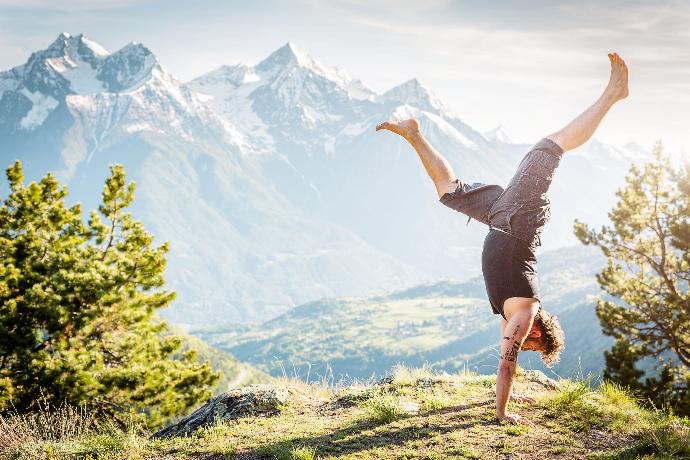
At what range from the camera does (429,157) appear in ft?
23.4

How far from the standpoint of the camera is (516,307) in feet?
20.5

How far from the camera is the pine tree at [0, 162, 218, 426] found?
14414 mm

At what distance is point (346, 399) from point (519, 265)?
12.6 feet

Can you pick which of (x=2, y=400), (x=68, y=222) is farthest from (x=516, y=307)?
(x=68, y=222)

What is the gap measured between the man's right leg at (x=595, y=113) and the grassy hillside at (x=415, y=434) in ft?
10.6

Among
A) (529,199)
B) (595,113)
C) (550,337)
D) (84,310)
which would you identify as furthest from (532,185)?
(84,310)

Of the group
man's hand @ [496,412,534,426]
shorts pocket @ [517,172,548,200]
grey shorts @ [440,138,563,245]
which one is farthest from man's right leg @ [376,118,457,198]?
man's hand @ [496,412,534,426]

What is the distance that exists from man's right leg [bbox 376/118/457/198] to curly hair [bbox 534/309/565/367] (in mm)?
1900

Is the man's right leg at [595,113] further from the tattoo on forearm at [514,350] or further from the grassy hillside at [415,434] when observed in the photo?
the grassy hillside at [415,434]

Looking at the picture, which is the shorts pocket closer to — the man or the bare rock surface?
the man

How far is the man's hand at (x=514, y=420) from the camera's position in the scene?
657 cm

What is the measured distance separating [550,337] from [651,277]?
16725 mm

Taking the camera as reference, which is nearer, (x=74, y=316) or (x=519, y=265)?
(x=519, y=265)

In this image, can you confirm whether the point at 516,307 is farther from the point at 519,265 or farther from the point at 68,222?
the point at 68,222
